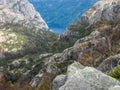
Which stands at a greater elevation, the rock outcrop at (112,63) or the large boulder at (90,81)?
the large boulder at (90,81)

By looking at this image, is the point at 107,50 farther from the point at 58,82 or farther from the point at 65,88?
the point at 65,88

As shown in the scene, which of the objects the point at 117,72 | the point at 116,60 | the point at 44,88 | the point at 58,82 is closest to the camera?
the point at 117,72

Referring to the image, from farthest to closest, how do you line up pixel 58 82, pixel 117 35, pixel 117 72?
pixel 117 35, pixel 58 82, pixel 117 72

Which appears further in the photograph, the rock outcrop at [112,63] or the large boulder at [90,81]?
the rock outcrop at [112,63]

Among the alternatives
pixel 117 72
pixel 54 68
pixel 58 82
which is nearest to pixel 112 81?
pixel 117 72

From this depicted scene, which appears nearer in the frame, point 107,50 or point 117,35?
point 107,50

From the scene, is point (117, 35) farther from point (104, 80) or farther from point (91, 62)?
point (104, 80)

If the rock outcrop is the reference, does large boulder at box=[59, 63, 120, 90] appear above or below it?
above

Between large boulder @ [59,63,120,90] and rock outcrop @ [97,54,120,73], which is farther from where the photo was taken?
rock outcrop @ [97,54,120,73]

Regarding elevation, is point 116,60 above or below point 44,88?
above

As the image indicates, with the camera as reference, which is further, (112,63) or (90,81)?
(112,63)

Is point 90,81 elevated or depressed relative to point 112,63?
elevated
